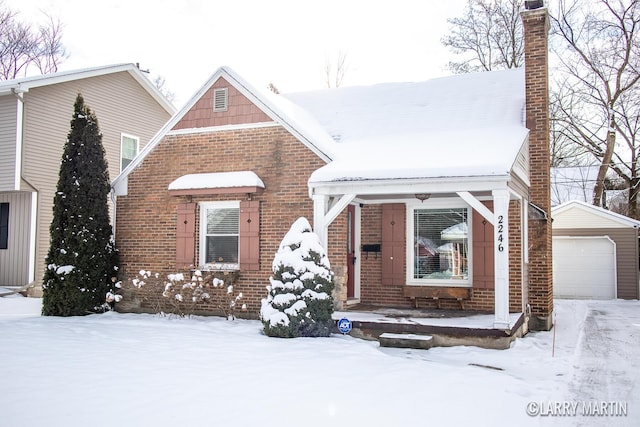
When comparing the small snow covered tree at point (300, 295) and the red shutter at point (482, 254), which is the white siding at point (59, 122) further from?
the red shutter at point (482, 254)

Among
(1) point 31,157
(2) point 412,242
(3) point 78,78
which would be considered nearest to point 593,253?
(2) point 412,242

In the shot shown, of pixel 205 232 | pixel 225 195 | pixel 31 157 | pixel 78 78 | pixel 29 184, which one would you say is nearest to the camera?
pixel 225 195

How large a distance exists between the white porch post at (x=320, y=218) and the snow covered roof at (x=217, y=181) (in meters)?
1.50

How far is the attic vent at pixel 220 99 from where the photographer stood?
11.6m

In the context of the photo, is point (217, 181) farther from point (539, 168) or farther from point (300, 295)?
point (539, 168)

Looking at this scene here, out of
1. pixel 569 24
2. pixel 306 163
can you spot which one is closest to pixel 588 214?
pixel 569 24

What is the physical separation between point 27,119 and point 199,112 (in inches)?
271

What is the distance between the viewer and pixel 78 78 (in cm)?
1727

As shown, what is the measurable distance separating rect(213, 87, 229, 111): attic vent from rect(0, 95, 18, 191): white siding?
7.17 meters

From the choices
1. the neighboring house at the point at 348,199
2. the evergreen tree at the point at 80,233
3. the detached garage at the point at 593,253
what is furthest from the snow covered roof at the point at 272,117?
the detached garage at the point at 593,253

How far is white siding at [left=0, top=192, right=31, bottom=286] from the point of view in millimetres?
15898

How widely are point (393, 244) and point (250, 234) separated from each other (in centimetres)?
285

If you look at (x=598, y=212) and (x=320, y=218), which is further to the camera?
(x=598, y=212)

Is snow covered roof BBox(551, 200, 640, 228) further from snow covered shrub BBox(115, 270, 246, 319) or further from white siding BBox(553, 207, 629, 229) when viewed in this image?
snow covered shrub BBox(115, 270, 246, 319)
